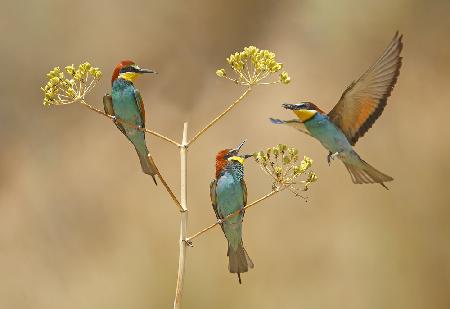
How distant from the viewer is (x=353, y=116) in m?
1.16

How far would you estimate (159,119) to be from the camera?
2570mm

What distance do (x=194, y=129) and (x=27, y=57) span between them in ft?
2.10

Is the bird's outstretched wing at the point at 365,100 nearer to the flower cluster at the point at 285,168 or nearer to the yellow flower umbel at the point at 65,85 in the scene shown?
the flower cluster at the point at 285,168

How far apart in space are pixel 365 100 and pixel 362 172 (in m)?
0.12

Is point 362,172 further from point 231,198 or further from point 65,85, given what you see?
point 65,85

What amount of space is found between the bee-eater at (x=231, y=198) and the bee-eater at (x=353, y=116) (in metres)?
0.19

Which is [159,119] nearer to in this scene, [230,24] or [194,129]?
[194,129]

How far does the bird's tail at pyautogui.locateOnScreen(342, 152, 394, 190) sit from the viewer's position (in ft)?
3.76

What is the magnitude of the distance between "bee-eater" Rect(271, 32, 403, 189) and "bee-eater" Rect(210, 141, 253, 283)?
0.61ft

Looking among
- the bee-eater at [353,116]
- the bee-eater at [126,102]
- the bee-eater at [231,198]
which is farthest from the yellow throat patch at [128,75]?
the bee-eater at [353,116]

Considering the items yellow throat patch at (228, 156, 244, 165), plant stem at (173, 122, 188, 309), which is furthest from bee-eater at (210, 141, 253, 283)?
plant stem at (173, 122, 188, 309)

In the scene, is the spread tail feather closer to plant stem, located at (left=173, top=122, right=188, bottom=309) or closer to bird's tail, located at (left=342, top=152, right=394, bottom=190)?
bird's tail, located at (left=342, top=152, right=394, bottom=190)

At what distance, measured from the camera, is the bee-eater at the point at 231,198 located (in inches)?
50.9

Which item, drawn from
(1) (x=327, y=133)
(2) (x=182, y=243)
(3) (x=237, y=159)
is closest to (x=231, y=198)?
(3) (x=237, y=159)
